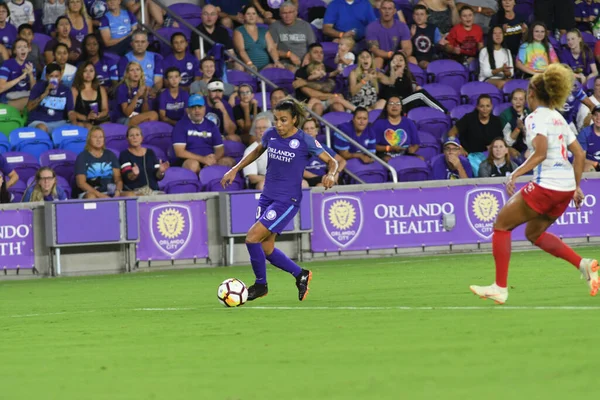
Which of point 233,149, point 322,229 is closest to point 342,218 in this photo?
point 322,229

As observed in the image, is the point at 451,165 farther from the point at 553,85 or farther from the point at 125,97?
the point at 553,85

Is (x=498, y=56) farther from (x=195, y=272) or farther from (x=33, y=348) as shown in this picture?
(x=33, y=348)

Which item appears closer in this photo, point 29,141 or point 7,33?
point 29,141

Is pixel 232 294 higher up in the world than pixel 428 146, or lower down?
lower down

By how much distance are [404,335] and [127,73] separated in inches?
495

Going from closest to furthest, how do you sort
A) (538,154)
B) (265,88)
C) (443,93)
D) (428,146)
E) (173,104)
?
1. (538,154)
2. (173,104)
3. (428,146)
4. (265,88)
5. (443,93)

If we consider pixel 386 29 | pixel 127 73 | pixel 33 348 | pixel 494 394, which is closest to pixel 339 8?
pixel 386 29

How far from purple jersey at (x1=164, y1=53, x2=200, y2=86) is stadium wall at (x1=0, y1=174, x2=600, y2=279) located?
319cm

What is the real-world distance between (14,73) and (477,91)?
8466 millimetres

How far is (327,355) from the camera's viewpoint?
7508 millimetres

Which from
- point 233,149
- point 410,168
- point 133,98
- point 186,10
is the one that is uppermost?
point 186,10

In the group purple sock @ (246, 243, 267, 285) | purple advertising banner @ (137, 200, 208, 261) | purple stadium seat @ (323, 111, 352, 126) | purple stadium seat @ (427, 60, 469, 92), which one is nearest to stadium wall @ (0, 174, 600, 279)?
purple advertising banner @ (137, 200, 208, 261)

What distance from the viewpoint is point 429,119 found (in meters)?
21.9

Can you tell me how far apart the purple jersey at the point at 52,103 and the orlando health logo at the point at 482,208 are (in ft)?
21.8
